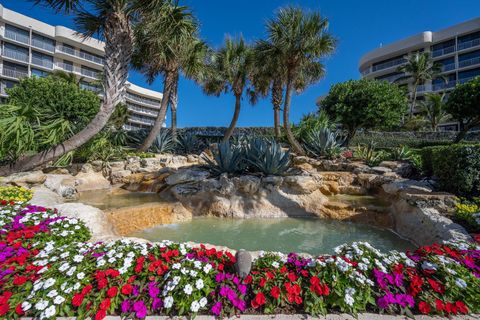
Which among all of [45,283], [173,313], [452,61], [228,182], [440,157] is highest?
[452,61]

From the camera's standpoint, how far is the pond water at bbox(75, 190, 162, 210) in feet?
22.0

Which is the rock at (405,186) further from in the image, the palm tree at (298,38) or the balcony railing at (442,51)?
the balcony railing at (442,51)

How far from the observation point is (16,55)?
30531mm

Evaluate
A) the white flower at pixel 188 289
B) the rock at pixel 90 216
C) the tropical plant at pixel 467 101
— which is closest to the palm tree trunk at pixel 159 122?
the rock at pixel 90 216

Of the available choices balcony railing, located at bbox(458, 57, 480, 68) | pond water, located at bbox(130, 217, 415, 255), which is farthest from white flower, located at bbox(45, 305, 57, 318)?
balcony railing, located at bbox(458, 57, 480, 68)

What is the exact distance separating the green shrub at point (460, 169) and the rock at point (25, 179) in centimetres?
1127

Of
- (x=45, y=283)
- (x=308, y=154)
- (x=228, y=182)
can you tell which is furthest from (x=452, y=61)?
(x=45, y=283)

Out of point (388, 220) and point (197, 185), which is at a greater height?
point (197, 185)

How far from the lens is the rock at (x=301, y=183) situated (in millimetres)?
6754

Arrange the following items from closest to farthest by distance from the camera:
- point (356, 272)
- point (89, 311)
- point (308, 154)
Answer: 1. point (89, 311)
2. point (356, 272)
3. point (308, 154)

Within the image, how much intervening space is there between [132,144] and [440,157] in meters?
15.0

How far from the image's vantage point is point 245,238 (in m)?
4.84

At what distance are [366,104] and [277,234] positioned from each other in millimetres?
12321

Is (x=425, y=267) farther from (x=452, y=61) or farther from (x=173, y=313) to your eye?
(x=452, y=61)
